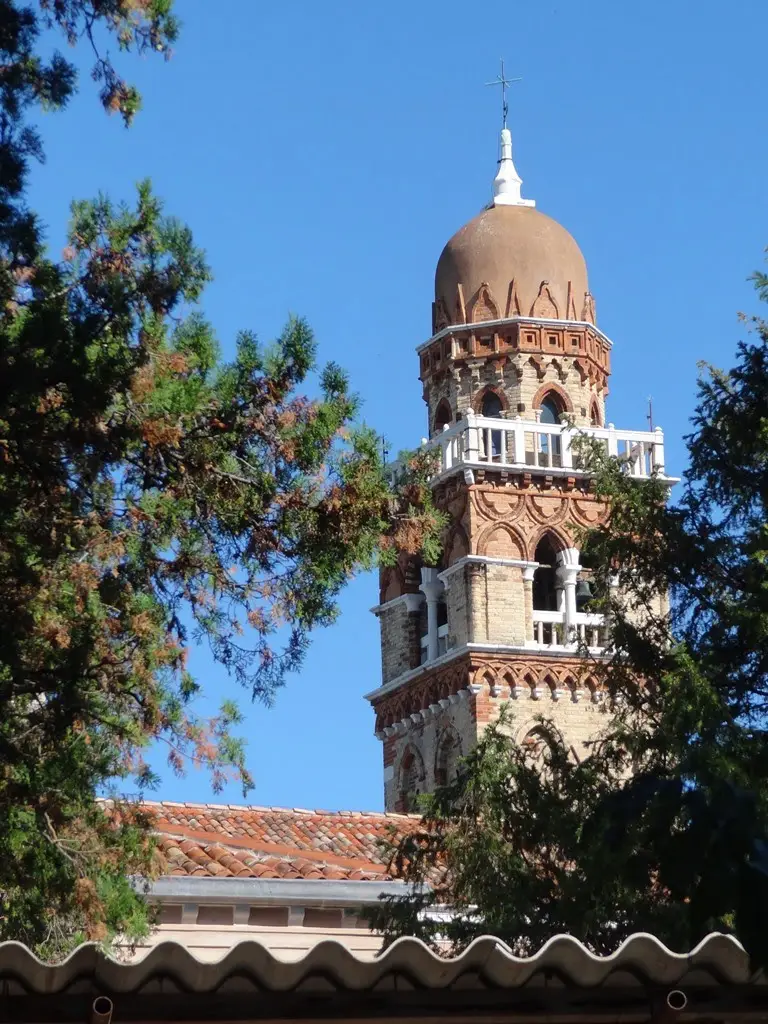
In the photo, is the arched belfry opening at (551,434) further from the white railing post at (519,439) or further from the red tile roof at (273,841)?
the red tile roof at (273,841)

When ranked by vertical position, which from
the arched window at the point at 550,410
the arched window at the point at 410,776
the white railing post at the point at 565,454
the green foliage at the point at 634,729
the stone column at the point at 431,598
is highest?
the arched window at the point at 550,410

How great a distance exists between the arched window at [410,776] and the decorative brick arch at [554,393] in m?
7.11

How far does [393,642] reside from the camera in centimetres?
3941

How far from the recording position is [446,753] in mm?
36844

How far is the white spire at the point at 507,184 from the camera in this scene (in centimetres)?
4147

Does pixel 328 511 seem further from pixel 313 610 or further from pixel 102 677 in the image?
pixel 102 677

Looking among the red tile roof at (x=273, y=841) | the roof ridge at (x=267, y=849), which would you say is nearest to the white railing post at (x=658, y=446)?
the red tile roof at (x=273, y=841)

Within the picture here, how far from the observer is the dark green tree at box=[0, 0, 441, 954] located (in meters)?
11.0

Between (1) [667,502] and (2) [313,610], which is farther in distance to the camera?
(1) [667,502]

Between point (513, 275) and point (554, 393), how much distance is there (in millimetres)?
2488

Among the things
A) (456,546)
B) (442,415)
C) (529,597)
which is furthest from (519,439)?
(529,597)

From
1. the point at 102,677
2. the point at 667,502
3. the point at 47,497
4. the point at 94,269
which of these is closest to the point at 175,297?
the point at 94,269

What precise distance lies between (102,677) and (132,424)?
1.53m

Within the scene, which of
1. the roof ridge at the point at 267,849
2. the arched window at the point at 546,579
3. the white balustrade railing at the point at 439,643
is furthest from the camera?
the arched window at the point at 546,579
